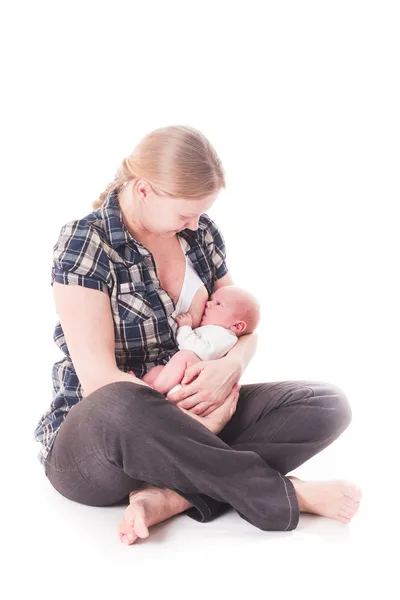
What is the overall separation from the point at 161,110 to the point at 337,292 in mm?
1134

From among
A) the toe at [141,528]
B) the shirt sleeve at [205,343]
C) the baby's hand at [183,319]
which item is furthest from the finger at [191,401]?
the toe at [141,528]

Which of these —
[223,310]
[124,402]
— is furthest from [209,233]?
[124,402]

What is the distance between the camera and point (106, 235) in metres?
2.29

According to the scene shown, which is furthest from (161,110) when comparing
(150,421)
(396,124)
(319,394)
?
Answer: (150,421)

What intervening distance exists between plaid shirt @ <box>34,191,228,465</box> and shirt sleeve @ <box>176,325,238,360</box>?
0.03 m

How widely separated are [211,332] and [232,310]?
10 centimetres

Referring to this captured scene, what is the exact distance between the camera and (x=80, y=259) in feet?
7.23

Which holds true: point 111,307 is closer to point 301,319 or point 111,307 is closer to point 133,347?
point 133,347

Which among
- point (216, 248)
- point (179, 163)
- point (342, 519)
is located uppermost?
point (179, 163)

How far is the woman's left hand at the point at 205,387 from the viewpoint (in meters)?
2.27

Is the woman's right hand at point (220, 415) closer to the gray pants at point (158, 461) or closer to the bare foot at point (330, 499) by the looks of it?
the gray pants at point (158, 461)

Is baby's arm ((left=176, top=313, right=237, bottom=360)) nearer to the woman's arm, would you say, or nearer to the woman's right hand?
the woman's right hand

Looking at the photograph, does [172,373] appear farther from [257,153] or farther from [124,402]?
[257,153]

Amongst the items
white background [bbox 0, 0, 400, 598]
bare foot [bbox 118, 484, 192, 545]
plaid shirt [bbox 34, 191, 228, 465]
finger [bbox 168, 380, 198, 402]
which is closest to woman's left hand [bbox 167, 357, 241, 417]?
finger [bbox 168, 380, 198, 402]
